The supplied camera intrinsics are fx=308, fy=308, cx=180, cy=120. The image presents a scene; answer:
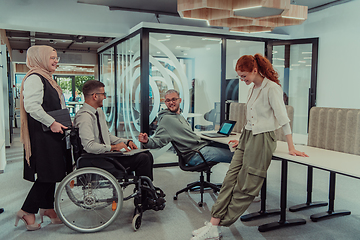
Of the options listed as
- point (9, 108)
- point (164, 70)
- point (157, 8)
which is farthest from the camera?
point (9, 108)

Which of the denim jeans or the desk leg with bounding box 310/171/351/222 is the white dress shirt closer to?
the denim jeans

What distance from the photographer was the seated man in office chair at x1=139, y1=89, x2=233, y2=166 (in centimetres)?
331

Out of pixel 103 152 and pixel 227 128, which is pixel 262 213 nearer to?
pixel 227 128

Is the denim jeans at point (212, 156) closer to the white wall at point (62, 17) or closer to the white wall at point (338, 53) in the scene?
the white wall at point (338, 53)

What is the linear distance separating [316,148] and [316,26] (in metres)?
Answer: 4.08

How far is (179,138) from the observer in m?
3.37

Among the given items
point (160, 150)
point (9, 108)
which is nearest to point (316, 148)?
point (160, 150)

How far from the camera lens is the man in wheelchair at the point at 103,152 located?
2736 mm

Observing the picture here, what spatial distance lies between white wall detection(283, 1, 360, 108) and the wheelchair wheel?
4639 mm

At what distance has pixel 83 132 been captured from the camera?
2.74 metres

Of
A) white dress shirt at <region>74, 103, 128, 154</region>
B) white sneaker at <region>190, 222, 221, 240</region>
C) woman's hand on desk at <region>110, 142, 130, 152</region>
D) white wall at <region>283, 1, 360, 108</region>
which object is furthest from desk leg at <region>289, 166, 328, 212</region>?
white wall at <region>283, 1, 360, 108</region>

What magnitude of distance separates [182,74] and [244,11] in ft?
7.93

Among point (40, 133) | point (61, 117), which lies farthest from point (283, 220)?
point (40, 133)

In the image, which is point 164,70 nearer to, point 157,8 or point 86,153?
point 157,8
